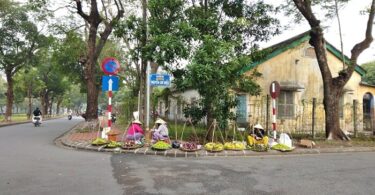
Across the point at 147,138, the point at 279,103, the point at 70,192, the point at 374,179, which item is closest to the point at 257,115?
the point at 279,103

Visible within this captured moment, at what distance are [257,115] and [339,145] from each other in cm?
524

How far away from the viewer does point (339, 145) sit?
12.7 metres

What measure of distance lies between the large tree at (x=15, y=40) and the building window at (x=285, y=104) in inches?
879

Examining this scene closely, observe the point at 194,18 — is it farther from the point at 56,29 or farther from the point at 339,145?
the point at 56,29

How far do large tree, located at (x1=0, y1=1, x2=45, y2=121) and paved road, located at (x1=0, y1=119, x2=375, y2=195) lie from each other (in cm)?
2184

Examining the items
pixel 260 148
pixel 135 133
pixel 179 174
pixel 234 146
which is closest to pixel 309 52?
pixel 260 148

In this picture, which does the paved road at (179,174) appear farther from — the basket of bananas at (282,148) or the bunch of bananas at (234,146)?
the bunch of bananas at (234,146)

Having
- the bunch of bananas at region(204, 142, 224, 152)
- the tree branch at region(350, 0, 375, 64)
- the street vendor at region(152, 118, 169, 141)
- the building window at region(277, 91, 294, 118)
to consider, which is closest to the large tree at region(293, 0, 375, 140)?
the tree branch at region(350, 0, 375, 64)

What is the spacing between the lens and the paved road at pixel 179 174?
5.87m

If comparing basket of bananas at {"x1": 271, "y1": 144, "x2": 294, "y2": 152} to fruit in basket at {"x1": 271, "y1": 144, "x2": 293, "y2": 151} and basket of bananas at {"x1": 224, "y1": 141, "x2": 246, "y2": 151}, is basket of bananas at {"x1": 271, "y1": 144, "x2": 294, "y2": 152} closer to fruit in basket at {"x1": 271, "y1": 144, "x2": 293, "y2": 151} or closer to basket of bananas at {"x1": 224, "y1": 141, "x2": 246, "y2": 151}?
fruit in basket at {"x1": 271, "y1": 144, "x2": 293, "y2": 151}

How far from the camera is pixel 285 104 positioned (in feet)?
60.3

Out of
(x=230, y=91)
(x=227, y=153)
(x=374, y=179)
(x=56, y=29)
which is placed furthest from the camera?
(x=56, y=29)

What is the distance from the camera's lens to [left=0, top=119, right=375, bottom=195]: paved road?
19.2 ft

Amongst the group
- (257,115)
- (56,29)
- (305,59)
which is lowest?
(257,115)
